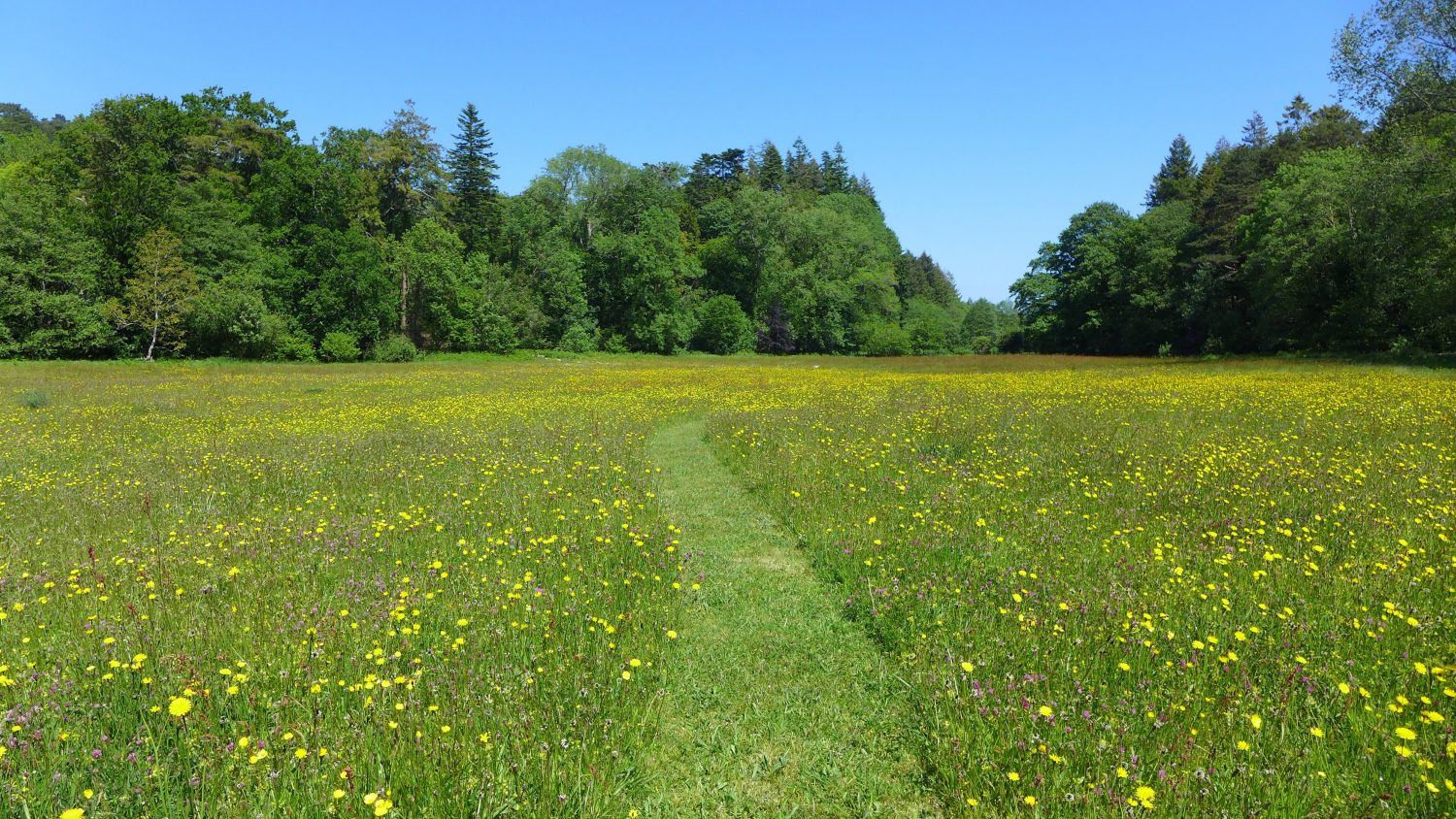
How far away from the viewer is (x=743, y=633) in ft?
18.9

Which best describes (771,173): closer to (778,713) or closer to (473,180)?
(473,180)

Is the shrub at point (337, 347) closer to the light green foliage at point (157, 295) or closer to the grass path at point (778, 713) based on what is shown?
the light green foliage at point (157, 295)

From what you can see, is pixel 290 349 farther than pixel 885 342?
No

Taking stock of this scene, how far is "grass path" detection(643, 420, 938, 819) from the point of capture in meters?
3.71

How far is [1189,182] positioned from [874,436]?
83078 millimetres

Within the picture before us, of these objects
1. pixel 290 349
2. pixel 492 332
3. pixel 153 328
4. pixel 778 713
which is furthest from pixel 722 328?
pixel 778 713

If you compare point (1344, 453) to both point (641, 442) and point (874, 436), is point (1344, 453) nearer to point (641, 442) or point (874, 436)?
point (874, 436)

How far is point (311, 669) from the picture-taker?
4242 millimetres

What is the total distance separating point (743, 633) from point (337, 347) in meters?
56.7

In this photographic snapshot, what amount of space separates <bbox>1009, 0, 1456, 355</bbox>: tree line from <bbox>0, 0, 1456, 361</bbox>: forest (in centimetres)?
17

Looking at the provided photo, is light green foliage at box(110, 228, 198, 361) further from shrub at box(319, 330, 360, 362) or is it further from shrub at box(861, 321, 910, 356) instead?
shrub at box(861, 321, 910, 356)

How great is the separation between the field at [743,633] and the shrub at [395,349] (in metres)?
45.2

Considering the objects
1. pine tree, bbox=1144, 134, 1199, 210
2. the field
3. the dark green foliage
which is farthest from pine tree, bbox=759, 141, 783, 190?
the field

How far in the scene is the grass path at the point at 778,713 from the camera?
3709 mm
